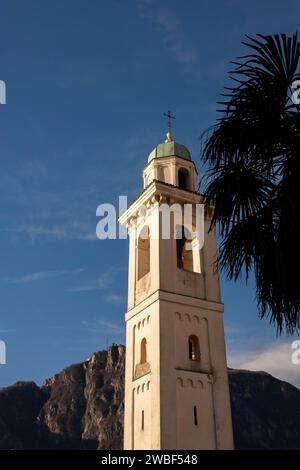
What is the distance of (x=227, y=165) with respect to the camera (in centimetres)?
1013

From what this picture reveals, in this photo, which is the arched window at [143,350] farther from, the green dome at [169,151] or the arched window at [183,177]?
the green dome at [169,151]

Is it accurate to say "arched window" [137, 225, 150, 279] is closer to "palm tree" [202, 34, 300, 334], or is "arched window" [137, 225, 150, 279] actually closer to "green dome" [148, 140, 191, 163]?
"green dome" [148, 140, 191, 163]

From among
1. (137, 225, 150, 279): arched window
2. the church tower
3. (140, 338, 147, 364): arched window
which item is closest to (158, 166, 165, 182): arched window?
the church tower

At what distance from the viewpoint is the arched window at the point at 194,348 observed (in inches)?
1100

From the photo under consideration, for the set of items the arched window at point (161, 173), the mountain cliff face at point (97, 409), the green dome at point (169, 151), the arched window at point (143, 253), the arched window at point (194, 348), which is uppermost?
the mountain cliff face at point (97, 409)

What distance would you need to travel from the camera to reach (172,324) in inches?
1081

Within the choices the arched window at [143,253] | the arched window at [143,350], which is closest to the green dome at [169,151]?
the arched window at [143,253]

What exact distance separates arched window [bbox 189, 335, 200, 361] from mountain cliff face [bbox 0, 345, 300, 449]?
131367mm

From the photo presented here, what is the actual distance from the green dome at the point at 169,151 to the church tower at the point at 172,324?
7 cm

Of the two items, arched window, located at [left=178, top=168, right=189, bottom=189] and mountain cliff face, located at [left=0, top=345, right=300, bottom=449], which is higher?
mountain cliff face, located at [left=0, top=345, right=300, bottom=449]

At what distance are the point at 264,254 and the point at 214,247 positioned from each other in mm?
22744

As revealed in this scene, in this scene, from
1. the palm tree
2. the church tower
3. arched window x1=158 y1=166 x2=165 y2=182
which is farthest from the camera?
arched window x1=158 y1=166 x2=165 y2=182

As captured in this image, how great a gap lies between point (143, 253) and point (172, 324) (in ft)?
20.8

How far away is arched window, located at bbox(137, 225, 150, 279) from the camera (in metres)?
31.8
